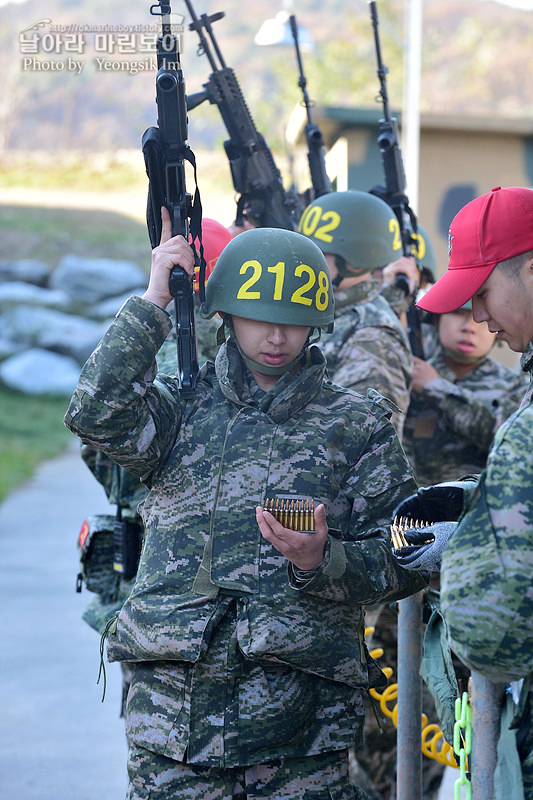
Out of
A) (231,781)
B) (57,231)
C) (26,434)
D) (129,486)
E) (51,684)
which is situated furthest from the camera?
(57,231)

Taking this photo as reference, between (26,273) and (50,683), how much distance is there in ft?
65.6

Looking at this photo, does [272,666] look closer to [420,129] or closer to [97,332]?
[420,129]

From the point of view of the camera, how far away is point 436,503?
7.89 ft

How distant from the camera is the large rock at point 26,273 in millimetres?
25750

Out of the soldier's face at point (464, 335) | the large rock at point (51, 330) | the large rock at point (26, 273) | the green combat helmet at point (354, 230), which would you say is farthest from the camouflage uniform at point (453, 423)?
the large rock at point (26, 273)

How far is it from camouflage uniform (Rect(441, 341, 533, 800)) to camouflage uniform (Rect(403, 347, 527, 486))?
257 cm

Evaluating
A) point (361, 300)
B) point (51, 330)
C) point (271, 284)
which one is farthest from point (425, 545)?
point (51, 330)

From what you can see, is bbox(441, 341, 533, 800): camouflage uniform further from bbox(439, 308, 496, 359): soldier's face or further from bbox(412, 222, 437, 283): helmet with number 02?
bbox(412, 222, 437, 283): helmet with number 02

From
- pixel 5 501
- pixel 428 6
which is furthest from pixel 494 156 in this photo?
pixel 428 6

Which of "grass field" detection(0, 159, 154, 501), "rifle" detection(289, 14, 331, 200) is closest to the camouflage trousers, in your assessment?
"rifle" detection(289, 14, 331, 200)

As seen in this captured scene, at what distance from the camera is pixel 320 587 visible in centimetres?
275

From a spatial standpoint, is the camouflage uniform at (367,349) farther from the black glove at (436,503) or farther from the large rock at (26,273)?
the large rock at (26,273)

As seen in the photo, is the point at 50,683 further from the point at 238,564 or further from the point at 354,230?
the point at 238,564

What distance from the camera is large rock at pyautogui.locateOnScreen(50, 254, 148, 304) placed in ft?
81.7
